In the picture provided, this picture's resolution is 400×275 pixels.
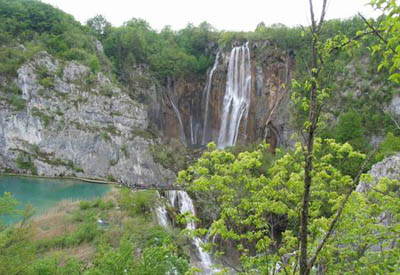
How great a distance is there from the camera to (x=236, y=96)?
3148cm

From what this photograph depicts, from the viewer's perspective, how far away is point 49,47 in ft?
98.0

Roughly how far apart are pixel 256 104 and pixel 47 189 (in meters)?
21.0

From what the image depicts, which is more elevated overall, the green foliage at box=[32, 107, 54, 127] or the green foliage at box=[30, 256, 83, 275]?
the green foliage at box=[32, 107, 54, 127]

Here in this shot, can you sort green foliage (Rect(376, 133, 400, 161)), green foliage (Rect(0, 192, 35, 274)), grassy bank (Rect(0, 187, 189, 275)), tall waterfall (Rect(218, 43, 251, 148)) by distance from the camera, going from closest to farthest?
1. grassy bank (Rect(0, 187, 189, 275))
2. green foliage (Rect(0, 192, 35, 274))
3. green foliage (Rect(376, 133, 400, 161))
4. tall waterfall (Rect(218, 43, 251, 148))

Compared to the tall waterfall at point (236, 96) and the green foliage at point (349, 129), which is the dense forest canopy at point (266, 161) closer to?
the green foliage at point (349, 129)

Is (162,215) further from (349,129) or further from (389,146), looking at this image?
(349,129)

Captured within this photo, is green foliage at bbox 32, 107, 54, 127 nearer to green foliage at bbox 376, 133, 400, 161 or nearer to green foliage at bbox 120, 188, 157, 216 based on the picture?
green foliage at bbox 120, 188, 157, 216

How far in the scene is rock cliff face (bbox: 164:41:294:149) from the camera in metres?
30.4

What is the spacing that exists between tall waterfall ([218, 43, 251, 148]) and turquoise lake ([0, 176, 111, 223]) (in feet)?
43.3

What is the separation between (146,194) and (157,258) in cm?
1076

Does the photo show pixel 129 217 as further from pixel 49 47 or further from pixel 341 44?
pixel 49 47

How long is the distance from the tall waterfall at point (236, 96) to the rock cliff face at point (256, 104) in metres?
0.55

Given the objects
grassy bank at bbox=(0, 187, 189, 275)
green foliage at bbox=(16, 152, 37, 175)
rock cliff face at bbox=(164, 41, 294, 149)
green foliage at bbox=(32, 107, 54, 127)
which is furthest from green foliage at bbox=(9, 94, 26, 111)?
grassy bank at bbox=(0, 187, 189, 275)

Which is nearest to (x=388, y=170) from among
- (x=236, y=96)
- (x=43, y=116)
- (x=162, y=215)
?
(x=162, y=215)
